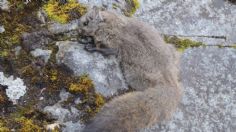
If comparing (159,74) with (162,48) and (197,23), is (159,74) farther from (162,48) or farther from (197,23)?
(197,23)

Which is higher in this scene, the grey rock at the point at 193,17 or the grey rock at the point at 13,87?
the grey rock at the point at 193,17

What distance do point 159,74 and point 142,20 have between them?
0.72 m

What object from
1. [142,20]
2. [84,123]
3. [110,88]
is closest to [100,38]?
[142,20]

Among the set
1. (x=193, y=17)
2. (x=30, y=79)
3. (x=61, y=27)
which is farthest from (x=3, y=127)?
(x=193, y=17)

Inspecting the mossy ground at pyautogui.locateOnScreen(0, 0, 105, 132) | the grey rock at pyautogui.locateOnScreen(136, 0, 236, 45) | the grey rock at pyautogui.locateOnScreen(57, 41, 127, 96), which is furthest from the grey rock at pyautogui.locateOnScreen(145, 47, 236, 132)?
the mossy ground at pyautogui.locateOnScreen(0, 0, 105, 132)

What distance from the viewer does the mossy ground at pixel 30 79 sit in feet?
13.7

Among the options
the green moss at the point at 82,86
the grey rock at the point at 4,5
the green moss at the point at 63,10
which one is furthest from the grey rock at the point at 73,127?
the grey rock at the point at 4,5

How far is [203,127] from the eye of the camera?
459 cm

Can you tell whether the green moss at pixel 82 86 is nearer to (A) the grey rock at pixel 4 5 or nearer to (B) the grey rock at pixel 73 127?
(B) the grey rock at pixel 73 127

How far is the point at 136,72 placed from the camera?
4797 mm

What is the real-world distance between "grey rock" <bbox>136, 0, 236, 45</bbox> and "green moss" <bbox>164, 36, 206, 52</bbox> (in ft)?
0.21

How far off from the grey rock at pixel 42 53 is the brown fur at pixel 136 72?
47cm

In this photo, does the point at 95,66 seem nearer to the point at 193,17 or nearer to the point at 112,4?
the point at 112,4

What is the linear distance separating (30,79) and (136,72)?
899 millimetres
